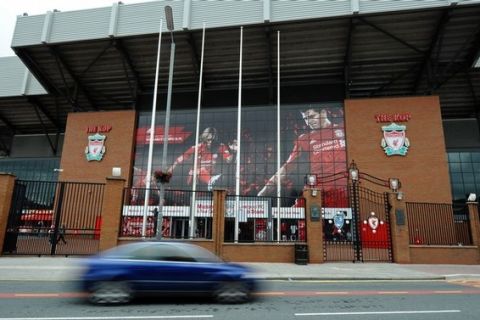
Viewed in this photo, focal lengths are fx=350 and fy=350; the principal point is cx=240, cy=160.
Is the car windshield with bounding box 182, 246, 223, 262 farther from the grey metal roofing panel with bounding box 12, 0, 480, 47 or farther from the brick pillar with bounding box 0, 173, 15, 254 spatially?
the grey metal roofing panel with bounding box 12, 0, 480, 47

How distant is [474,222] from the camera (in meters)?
19.0

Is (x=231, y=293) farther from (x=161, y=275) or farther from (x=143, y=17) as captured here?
(x=143, y=17)

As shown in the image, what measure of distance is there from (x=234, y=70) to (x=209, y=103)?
4800mm

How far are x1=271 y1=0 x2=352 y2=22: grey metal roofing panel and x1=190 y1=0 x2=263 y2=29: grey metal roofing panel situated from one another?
1.46 meters

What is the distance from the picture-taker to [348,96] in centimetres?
3456

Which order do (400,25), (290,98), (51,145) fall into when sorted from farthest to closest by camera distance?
(51,145) → (290,98) → (400,25)

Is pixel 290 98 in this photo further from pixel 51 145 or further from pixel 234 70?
pixel 51 145

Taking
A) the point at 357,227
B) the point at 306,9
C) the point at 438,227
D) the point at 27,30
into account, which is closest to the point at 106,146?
the point at 27,30

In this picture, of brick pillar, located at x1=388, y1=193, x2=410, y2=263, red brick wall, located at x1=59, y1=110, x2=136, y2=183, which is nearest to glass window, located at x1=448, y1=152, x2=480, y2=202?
brick pillar, located at x1=388, y1=193, x2=410, y2=263

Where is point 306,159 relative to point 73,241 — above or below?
above

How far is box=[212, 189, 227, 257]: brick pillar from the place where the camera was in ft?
53.4

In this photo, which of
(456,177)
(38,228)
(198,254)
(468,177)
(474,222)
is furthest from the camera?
(456,177)

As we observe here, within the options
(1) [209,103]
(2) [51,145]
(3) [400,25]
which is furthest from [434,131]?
(2) [51,145]

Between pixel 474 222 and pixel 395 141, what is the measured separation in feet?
47.4
